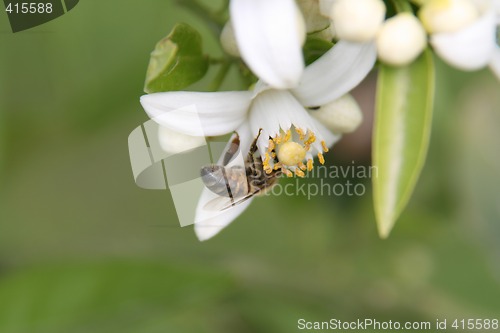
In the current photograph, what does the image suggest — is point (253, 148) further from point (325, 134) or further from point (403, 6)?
point (403, 6)

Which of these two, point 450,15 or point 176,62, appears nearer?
point 450,15

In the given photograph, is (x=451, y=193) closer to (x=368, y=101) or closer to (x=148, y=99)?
(x=368, y=101)

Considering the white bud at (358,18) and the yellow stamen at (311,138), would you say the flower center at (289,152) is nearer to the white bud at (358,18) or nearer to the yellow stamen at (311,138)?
the yellow stamen at (311,138)

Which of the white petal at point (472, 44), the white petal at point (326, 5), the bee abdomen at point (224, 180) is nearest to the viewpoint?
the white petal at point (472, 44)

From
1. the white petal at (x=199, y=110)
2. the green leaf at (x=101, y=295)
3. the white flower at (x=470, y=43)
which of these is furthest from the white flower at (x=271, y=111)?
the green leaf at (x=101, y=295)

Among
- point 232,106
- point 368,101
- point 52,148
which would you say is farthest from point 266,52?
point 52,148

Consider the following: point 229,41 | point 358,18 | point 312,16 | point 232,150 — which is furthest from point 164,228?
point 358,18
